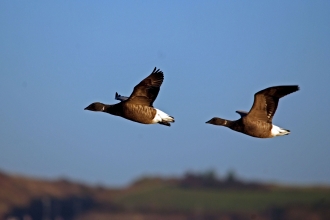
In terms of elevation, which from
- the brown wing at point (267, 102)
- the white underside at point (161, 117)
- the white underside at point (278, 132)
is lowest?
the white underside at point (278, 132)

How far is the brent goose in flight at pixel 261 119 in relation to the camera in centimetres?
3234

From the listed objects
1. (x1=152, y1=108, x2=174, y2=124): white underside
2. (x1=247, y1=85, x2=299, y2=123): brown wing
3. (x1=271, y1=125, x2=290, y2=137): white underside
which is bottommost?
(x1=271, y1=125, x2=290, y2=137): white underside

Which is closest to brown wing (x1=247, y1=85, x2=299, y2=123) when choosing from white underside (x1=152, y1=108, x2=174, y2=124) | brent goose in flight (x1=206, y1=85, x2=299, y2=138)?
brent goose in flight (x1=206, y1=85, x2=299, y2=138)

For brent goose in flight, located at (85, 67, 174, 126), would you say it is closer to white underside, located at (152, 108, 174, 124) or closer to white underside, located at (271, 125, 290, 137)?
white underside, located at (152, 108, 174, 124)

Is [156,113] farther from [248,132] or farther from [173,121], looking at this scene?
[248,132]

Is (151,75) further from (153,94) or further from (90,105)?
(90,105)

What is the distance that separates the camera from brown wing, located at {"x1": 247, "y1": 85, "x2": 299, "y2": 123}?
105 feet

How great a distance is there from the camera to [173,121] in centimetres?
3250

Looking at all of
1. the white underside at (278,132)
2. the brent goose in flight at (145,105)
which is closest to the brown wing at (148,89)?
the brent goose in flight at (145,105)

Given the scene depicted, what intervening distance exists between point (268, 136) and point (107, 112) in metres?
4.58

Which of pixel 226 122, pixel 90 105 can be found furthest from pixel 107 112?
pixel 226 122

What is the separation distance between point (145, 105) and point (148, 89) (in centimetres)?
48

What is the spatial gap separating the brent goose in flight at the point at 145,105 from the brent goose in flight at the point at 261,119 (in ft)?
6.57

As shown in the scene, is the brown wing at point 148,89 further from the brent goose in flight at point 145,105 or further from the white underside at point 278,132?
the white underside at point 278,132
